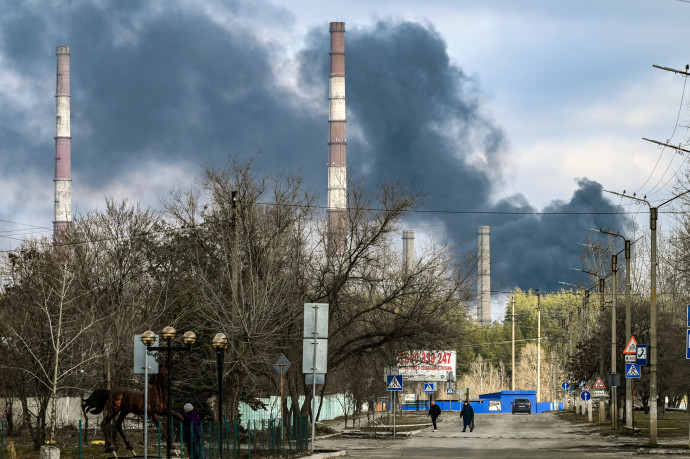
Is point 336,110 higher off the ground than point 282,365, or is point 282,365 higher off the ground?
point 336,110

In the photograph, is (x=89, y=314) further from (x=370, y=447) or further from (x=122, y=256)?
(x=122, y=256)

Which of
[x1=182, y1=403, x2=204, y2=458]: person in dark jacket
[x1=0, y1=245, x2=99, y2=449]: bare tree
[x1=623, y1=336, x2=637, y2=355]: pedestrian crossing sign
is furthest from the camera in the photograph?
[x1=623, y1=336, x2=637, y2=355]: pedestrian crossing sign

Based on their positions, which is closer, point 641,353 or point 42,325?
point 42,325

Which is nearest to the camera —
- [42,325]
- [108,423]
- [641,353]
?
[108,423]

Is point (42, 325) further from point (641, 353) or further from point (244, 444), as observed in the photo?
point (641, 353)

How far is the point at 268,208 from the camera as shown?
→ 44.2 m

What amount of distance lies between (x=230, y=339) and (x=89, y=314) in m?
6.20

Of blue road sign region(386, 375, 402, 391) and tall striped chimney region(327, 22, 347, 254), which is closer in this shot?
blue road sign region(386, 375, 402, 391)

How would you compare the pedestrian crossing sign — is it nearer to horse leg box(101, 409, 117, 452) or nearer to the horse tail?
horse leg box(101, 409, 117, 452)

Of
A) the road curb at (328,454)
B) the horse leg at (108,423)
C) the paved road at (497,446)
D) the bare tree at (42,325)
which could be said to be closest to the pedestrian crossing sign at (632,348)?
the paved road at (497,446)

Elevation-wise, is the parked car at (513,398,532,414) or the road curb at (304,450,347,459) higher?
the road curb at (304,450,347,459)

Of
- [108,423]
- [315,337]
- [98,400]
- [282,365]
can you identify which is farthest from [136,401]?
[315,337]

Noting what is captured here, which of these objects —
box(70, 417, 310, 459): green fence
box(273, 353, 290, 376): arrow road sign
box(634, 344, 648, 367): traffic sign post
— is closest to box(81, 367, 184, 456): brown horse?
box(70, 417, 310, 459): green fence

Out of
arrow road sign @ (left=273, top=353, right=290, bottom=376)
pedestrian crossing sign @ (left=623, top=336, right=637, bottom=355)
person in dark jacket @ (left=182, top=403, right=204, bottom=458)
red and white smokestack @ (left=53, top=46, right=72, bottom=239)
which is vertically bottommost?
person in dark jacket @ (left=182, top=403, right=204, bottom=458)
